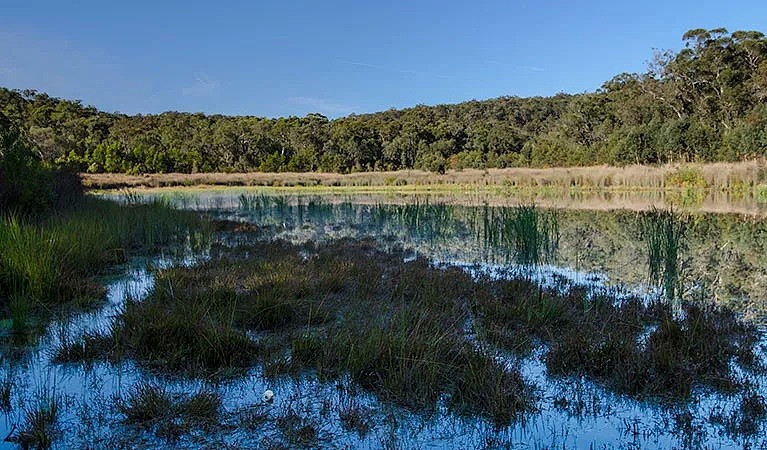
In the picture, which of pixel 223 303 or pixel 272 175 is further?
pixel 272 175

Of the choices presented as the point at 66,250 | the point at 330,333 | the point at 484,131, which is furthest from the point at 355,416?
the point at 484,131

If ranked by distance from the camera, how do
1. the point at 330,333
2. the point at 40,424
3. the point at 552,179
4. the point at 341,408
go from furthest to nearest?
the point at 552,179 < the point at 330,333 < the point at 341,408 < the point at 40,424

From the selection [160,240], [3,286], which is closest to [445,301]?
[3,286]

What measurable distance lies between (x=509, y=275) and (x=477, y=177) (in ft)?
88.6

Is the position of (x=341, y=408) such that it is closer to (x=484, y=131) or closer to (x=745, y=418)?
(x=745, y=418)

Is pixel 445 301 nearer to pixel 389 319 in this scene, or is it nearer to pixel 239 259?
pixel 389 319

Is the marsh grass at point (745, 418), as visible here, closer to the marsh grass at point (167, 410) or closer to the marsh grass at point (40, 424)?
the marsh grass at point (167, 410)

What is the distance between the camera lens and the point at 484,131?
66.8 meters

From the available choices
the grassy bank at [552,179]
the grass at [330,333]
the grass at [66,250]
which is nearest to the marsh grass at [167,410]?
the grass at [330,333]

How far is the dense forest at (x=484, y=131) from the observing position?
3828cm

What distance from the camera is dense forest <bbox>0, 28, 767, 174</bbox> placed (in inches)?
1507

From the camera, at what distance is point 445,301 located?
490cm

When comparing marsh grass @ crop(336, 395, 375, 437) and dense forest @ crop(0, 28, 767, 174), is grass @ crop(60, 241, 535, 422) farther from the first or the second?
dense forest @ crop(0, 28, 767, 174)

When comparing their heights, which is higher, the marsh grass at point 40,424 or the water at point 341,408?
the marsh grass at point 40,424
